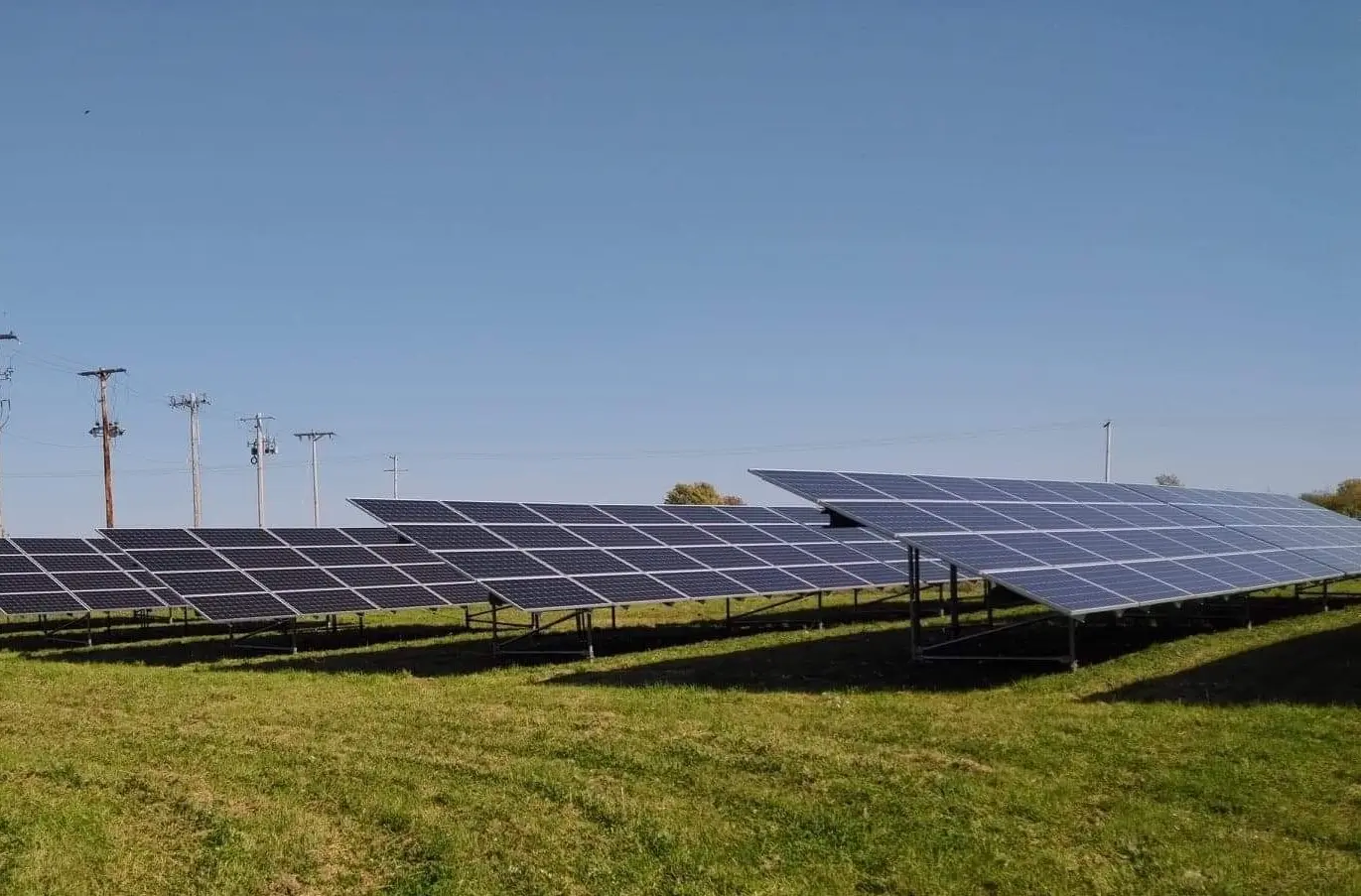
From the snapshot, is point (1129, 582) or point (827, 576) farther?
point (827, 576)

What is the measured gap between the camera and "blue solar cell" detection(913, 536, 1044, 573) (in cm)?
1920

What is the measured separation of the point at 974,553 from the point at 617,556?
1031 cm

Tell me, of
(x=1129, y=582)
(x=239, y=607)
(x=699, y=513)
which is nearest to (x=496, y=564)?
(x=239, y=607)

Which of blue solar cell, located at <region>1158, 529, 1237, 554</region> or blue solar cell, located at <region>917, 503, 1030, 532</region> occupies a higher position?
blue solar cell, located at <region>917, 503, 1030, 532</region>

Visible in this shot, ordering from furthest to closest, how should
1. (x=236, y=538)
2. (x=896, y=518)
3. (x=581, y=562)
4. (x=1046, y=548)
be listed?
(x=236, y=538), (x=581, y=562), (x=1046, y=548), (x=896, y=518)

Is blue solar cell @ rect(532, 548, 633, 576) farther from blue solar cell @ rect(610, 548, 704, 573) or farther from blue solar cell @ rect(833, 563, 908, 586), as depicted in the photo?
blue solar cell @ rect(833, 563, 908, 586)

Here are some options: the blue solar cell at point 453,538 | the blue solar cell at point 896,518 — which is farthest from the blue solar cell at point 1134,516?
the blue solar cell at point 453,538

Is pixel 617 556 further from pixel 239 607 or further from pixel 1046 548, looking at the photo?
pixel 1046 548

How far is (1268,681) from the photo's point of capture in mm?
18703

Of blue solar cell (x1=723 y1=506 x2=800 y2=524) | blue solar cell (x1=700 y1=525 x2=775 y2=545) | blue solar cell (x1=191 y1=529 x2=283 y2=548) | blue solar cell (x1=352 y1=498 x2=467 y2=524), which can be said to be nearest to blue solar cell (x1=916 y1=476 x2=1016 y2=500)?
blue solar cell (x1=700 y1=525 x2=775 y2=545)

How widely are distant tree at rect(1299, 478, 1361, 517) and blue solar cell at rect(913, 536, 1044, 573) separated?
80605mm

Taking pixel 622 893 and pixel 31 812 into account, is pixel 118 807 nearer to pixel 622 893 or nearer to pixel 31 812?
pixel 31 812

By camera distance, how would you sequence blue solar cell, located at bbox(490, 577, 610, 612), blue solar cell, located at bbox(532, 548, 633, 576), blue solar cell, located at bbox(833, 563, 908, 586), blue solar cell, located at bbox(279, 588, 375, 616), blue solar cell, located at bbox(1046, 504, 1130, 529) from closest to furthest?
blue solar cell, located at bbox(490, 577, 610, 612) → blue solar cell, located at bbox(532, 548, 633, 576) → blue solar cell, located at bbox(279, 588, 375, 616) → blue solar cell, located at bbox(1046, 504, 1130, 529) → blue solar cell, located at bbox(833, 563, 908, 586)

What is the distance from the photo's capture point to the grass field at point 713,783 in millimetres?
9992
